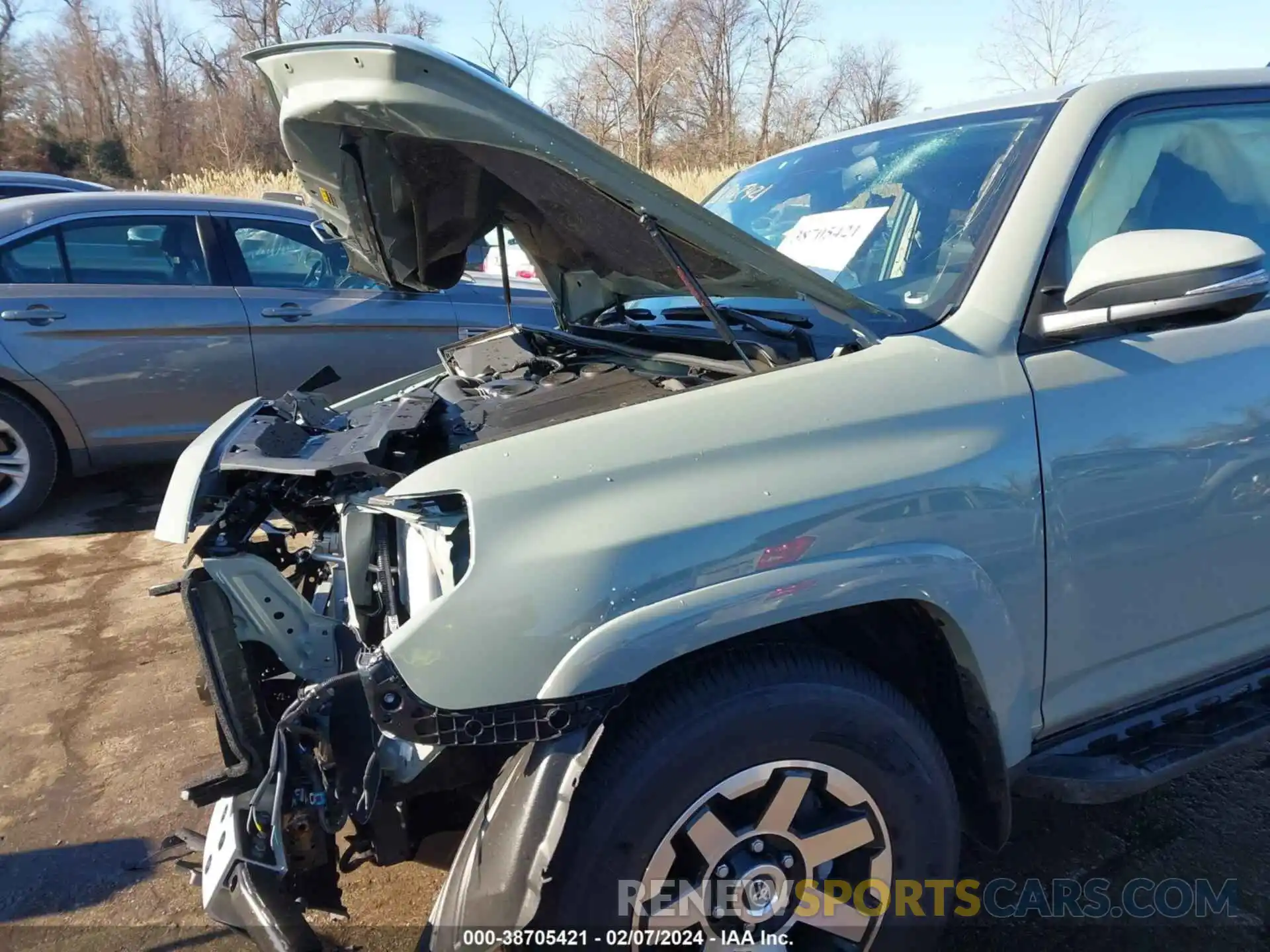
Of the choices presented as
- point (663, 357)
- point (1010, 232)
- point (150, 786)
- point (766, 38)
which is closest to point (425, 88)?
point (663, 357)

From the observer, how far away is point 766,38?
1265 inches

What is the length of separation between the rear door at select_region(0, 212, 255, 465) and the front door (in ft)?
15.5

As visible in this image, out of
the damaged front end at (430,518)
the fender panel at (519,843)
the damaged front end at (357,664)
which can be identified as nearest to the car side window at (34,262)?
the damaged front end at (430,518)

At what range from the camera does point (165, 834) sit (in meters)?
2.72

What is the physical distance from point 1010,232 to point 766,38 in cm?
3364

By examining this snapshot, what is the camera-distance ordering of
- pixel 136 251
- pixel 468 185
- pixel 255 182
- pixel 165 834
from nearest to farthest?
pixel 468 185
pixel 165 834
pixel 136 251
pixel 255 182

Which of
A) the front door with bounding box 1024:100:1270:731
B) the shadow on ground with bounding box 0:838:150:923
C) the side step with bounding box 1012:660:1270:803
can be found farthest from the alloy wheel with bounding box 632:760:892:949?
the shadow on ground with bounding box 0:838:150:923

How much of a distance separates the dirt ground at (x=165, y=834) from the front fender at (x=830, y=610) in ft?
2.41

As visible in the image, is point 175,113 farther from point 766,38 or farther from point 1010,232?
point 1010,232

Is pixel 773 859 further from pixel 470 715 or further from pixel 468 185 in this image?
pixel 468 185

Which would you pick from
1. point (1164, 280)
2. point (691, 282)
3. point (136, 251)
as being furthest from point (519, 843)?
point (136, 251)

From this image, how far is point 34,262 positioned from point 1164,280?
557 cm

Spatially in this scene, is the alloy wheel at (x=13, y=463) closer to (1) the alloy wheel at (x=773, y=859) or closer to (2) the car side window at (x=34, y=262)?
(2) the car side window at (x=34, y=262)

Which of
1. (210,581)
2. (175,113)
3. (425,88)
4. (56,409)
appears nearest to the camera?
(425,88)
